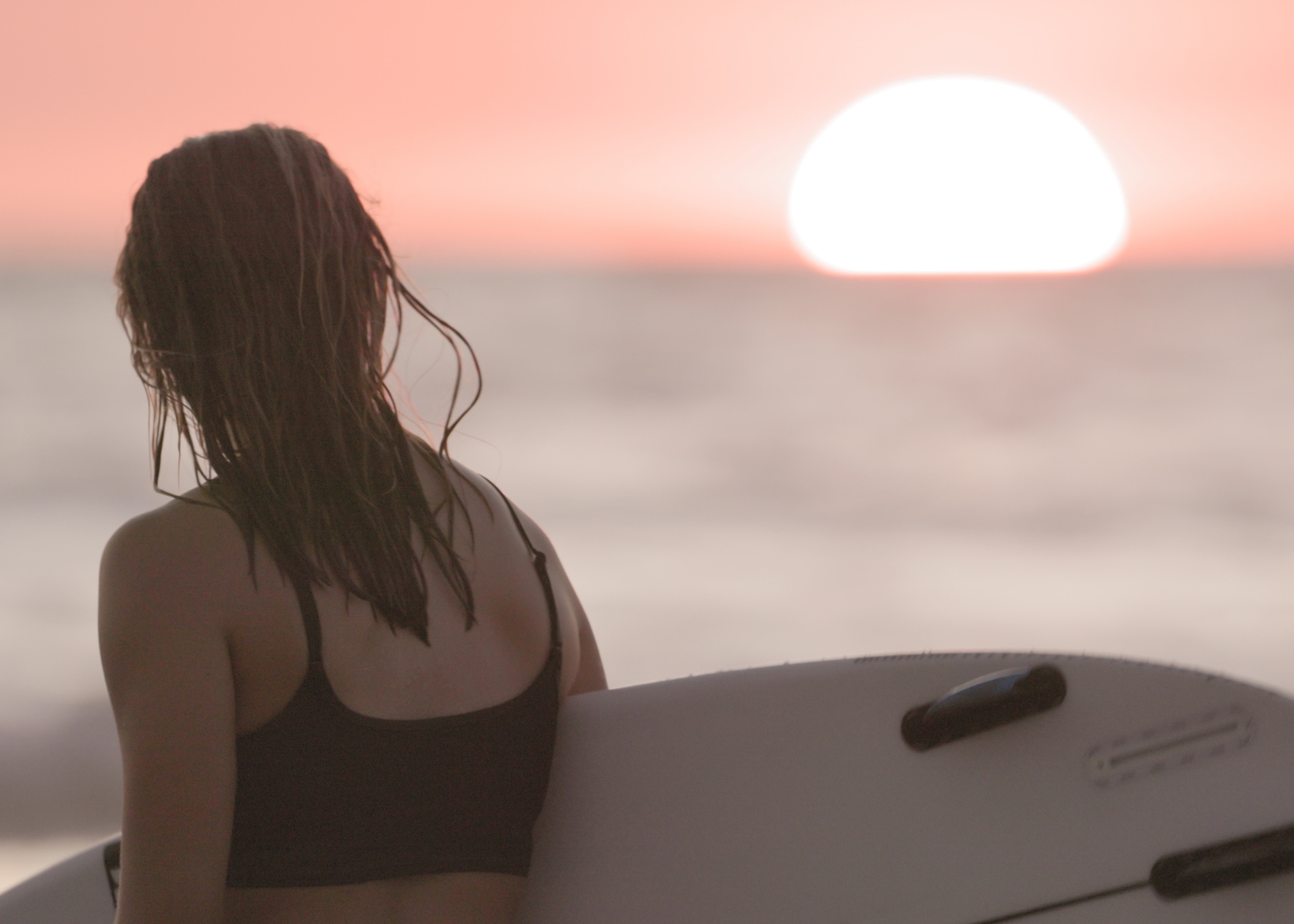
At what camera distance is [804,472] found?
274 inches

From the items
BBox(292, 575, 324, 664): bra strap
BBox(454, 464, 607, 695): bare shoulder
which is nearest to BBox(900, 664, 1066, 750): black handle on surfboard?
BBox(454, 464, 607, 695): bare shoulder

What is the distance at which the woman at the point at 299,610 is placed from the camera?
833 mm

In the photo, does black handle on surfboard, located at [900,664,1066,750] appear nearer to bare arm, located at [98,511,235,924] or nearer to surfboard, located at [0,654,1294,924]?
surfboard, located at [0,654,1294,924]

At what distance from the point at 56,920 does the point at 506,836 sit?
0.74 meters

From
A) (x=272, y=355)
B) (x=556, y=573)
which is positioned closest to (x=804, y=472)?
(x=556, y=573)

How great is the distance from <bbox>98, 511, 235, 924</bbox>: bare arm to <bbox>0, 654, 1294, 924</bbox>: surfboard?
445mm

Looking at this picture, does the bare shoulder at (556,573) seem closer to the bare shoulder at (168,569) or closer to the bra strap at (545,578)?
the bra strap at (545,578)

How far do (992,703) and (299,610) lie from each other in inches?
25.9

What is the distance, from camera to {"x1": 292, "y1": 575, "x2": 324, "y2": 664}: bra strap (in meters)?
0.85

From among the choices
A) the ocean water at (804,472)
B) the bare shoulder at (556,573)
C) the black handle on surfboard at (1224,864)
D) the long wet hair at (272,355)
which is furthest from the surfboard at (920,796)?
the ocean water at (804,472)

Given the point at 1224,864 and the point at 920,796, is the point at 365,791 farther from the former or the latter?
the point at 1224,864

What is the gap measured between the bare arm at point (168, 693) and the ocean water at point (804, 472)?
1.17m

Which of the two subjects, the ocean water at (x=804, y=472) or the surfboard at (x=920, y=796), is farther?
the ocean water at (x=804, y=472)

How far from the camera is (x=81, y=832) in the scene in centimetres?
320
